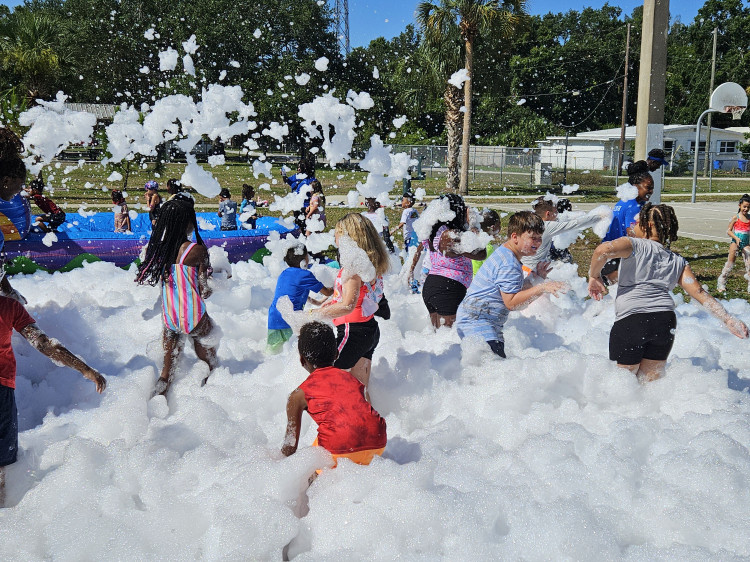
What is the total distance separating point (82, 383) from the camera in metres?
5.19

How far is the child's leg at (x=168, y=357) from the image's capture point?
479 cm

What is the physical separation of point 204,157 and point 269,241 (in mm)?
41581

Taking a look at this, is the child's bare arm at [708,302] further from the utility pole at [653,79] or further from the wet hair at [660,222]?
the utility pole at [653,79]

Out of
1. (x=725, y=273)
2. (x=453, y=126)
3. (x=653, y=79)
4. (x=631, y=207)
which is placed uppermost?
Answer: (x=453, y=126)

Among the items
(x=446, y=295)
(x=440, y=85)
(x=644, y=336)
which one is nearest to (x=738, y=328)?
(x=644, y=336)

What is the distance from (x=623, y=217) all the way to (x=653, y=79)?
9.56 feet

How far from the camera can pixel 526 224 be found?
4414mm

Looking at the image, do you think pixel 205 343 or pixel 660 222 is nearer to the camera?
pixel 660 222

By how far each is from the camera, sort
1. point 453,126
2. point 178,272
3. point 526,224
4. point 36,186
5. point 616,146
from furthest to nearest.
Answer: point 616,146, point 453,126, point 36,186, point 178,272, point 526,224

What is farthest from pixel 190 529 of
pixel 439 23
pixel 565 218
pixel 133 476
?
pixel 439 23

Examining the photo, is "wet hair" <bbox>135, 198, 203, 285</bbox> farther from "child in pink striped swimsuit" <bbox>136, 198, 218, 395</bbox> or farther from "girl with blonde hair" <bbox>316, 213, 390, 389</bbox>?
"girl with blonde hair" <bbox>316, 213, 390, 389</bbox>

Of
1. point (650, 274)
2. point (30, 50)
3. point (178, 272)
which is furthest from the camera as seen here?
point (30, 50)

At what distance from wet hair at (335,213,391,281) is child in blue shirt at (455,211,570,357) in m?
0.73

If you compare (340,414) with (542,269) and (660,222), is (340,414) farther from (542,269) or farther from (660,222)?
(542,269)
